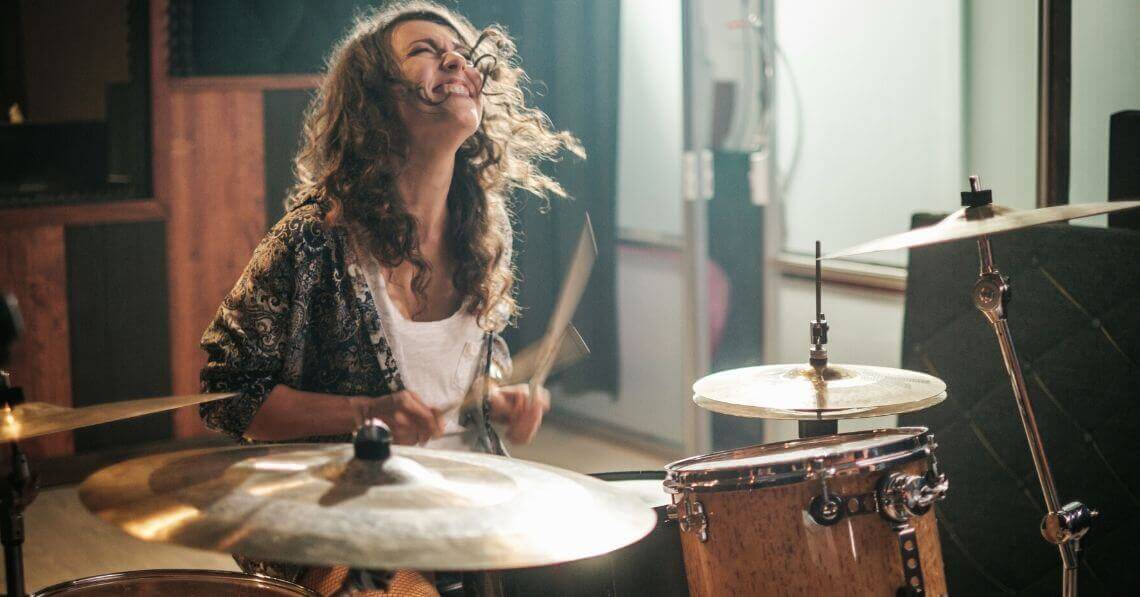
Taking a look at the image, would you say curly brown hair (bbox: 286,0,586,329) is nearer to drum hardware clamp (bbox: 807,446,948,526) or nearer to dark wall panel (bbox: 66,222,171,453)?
drum hardware clamp (bbox: 807,446,948,526)

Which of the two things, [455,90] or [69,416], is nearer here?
[69,416]

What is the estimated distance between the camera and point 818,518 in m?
1.47

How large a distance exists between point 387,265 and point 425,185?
0.18 meters

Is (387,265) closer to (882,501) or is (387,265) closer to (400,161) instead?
(400,161)

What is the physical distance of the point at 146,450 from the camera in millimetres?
4012

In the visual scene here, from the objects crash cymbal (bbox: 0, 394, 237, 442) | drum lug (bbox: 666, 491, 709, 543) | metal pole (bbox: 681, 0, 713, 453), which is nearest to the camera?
crash cymbal (bbox: 0, 394, 237, 442)

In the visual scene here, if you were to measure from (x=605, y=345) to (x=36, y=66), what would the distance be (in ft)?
6.84

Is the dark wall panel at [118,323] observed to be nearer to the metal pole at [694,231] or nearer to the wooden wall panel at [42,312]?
the wooden wall panel at [42,312]

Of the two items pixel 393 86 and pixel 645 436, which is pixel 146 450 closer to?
pixel 645 436

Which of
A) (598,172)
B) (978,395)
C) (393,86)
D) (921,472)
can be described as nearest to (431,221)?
(393,86)

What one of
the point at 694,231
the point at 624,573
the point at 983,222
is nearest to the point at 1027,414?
the point at 983,222

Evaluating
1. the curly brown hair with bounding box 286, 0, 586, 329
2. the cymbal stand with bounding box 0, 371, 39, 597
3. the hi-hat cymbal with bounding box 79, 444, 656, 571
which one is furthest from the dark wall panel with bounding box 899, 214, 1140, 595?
the cymbal stand with bounding box 0, 371, 39, 597

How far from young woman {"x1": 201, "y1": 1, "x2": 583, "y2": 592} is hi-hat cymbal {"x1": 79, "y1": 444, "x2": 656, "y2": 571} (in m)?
0.51

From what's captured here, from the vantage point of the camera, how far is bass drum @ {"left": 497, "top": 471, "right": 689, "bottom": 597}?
170 cm
